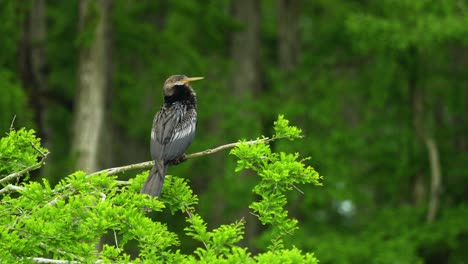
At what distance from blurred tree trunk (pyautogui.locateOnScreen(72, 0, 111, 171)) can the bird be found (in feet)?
24.4

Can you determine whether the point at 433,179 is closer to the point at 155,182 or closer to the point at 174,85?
the point at 174,85

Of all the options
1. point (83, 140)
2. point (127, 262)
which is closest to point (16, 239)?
point (127, 262)

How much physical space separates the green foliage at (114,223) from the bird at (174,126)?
109 cm

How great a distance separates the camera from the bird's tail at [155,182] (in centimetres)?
742

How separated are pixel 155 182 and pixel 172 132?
1.76m

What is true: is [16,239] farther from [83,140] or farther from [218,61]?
[218,61]

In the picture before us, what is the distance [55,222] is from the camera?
246 inches

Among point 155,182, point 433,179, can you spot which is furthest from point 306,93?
point 155,182

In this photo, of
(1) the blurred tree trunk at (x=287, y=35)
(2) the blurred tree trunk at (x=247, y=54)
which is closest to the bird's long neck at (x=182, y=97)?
(2) the blurred tree trunk at (x=247, y=54)

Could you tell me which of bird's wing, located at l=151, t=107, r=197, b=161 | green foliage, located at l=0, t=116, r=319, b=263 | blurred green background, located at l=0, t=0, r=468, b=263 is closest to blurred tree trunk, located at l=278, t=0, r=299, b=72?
blurred green background, located at l=0, t=0, r=468, b=263

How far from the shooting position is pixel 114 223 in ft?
20.6

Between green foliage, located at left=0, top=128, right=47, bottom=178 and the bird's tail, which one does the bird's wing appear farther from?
green foliage, located at left=0, top=128, right=47, bottom=178

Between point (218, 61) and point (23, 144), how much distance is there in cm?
1454

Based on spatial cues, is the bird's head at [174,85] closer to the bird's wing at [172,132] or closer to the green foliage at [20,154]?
the bird's wing at [172,132]
